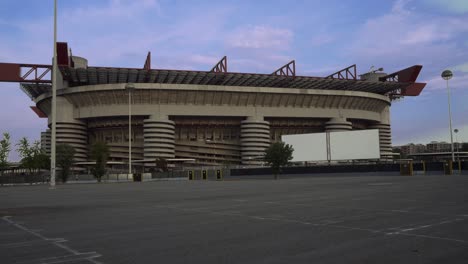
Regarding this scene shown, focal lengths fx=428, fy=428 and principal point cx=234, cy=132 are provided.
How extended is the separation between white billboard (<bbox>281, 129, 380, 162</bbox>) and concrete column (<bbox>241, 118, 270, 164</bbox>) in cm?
2783

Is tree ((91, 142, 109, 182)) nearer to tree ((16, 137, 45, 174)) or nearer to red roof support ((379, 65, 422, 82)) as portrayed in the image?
tree ((16, 137, 45, 174))

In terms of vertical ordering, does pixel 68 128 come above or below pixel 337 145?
above

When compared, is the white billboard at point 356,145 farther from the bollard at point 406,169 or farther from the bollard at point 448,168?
the bollard at point 448,168

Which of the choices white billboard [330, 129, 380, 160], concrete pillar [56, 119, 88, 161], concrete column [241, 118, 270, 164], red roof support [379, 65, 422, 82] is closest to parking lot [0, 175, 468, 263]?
white billboard [330, 129, 380, 160]

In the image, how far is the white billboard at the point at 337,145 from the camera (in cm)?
5875

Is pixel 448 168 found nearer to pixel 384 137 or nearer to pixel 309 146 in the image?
pixel 309 146

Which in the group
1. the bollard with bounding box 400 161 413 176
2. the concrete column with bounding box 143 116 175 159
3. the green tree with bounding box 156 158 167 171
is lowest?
the bollard with bounding box 400 161 413 176

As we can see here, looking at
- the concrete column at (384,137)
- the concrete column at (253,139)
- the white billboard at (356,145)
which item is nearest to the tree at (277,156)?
the white billboard at (356,145)

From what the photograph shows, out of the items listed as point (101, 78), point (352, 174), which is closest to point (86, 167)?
point (101, 78)

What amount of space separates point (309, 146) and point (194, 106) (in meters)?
34.4

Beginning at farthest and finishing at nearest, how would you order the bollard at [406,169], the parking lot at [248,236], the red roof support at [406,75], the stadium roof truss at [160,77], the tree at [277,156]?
the red roof support at [406,75]
the stadium roof truss at [160,77]
the tree at [277,156]
the bollard at [406,169]
the parking lot at [248,236]

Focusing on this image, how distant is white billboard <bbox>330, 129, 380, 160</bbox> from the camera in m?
58.6

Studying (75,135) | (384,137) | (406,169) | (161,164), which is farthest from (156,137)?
(384,137)

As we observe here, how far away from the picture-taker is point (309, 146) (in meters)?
63.8
